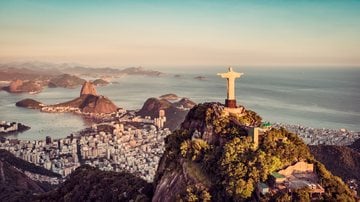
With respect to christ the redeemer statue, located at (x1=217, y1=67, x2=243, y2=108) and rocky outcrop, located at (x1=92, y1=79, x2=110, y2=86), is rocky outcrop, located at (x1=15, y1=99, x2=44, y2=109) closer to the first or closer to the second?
rocky outcrop, located at (x1=92, y1=79, x2=110, y2=86)

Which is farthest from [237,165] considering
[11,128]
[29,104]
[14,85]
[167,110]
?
[14,85]

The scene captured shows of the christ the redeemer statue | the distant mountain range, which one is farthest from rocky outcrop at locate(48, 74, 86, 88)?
the christ the redeemer statue

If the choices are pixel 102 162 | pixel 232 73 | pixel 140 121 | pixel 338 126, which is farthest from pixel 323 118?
pixel 232 73

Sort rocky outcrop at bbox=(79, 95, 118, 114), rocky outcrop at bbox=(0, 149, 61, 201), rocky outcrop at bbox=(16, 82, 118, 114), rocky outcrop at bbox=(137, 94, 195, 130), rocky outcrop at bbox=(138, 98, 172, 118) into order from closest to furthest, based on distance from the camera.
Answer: rocky outcrop at bbox=(0, 149, 61, 201) < rocky outcrop at bbox=(137, 94, 195, 130) < rocky outcrop at bbox=(138, 98, 172, 118) < rocky outcrop at bbox=(79, 95, 118, 114) < rocky outcrop at bbox=(16, 82, 118, 114)

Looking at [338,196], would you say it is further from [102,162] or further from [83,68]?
[83,68]

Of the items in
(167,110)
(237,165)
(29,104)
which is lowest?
(29,104)

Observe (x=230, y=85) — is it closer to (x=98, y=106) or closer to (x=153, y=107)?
(x=153, y=107)
